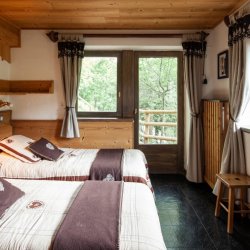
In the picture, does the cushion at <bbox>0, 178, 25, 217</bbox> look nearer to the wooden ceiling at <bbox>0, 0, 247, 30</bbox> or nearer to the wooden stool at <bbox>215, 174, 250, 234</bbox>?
the wooden stool at <bbox>215, 174, 250, 234</bbox>

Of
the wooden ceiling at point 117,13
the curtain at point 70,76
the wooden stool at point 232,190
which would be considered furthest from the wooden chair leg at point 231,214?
the curtain at point 70,76

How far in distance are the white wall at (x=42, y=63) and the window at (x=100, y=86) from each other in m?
0.24

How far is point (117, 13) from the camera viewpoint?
3.40 meters

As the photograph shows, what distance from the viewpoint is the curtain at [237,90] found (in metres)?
2.89

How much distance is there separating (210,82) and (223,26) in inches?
31.4

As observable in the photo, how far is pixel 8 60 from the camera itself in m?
4.11

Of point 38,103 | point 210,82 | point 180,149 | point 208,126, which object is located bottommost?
point 180,149

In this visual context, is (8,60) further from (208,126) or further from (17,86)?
(208,126)

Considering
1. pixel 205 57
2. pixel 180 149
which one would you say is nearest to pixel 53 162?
pixel 180 149

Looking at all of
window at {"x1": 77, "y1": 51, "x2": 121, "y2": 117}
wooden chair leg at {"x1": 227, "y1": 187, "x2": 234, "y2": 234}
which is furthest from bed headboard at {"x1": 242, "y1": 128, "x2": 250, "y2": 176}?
window at {"x1": 77, "y1": 51, "x2": 121, "y2": 117}

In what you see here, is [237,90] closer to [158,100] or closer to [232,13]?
[232,13]

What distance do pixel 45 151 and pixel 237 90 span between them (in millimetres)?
2251

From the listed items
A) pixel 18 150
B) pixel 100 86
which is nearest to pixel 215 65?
pixel 100 86

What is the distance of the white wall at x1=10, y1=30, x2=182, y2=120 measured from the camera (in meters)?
4.16
